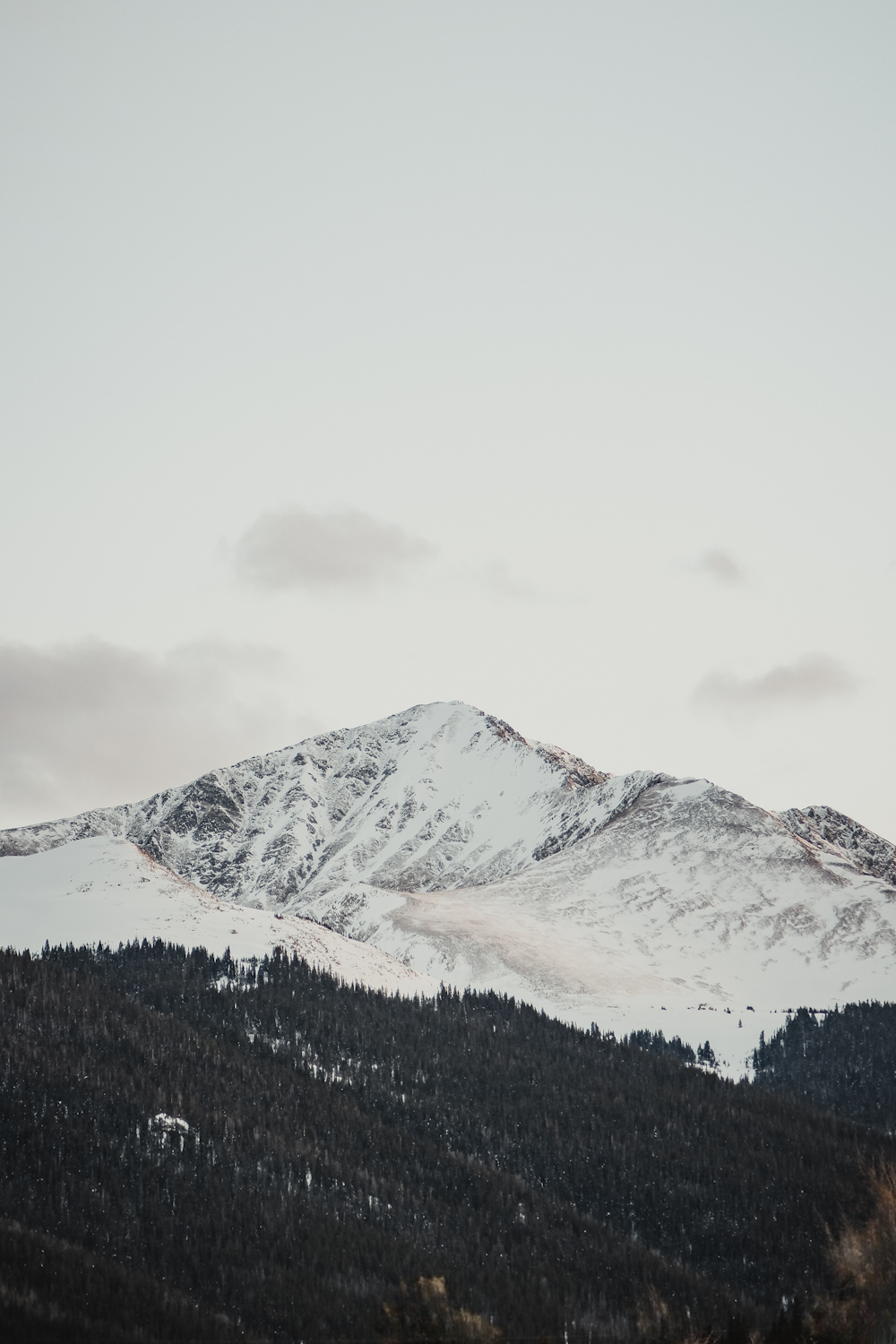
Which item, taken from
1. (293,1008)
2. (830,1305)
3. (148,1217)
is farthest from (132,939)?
(830,1305)

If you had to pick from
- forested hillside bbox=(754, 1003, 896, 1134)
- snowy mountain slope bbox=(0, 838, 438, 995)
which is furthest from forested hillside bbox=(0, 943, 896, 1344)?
forested hillside bbox=(754, 1003, 896, 1134)

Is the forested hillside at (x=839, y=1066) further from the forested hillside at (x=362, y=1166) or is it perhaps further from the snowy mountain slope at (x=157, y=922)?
the snowy mountain slope at (x=157, y=922)

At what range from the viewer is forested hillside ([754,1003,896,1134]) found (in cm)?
16662

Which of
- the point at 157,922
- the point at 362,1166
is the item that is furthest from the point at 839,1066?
the point at 157,922

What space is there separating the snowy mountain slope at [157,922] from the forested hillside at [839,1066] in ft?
192

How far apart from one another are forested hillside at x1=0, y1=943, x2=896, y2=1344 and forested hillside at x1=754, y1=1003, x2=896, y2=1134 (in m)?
20.9

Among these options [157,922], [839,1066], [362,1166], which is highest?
[157,922]

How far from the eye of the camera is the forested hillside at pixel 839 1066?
167 metres

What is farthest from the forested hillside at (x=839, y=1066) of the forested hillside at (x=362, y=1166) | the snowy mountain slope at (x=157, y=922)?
the snowy mountain slope at (x=157, y=922)

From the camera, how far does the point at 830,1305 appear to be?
98625 mm

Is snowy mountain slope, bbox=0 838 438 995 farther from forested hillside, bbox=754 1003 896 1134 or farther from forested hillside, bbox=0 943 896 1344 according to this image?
forested hillside, bbox=754 1003 896 1134

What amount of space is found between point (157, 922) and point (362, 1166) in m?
69.4

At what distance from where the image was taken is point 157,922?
176250 mm

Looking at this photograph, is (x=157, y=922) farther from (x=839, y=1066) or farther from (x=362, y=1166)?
(x=839, y=1066)
